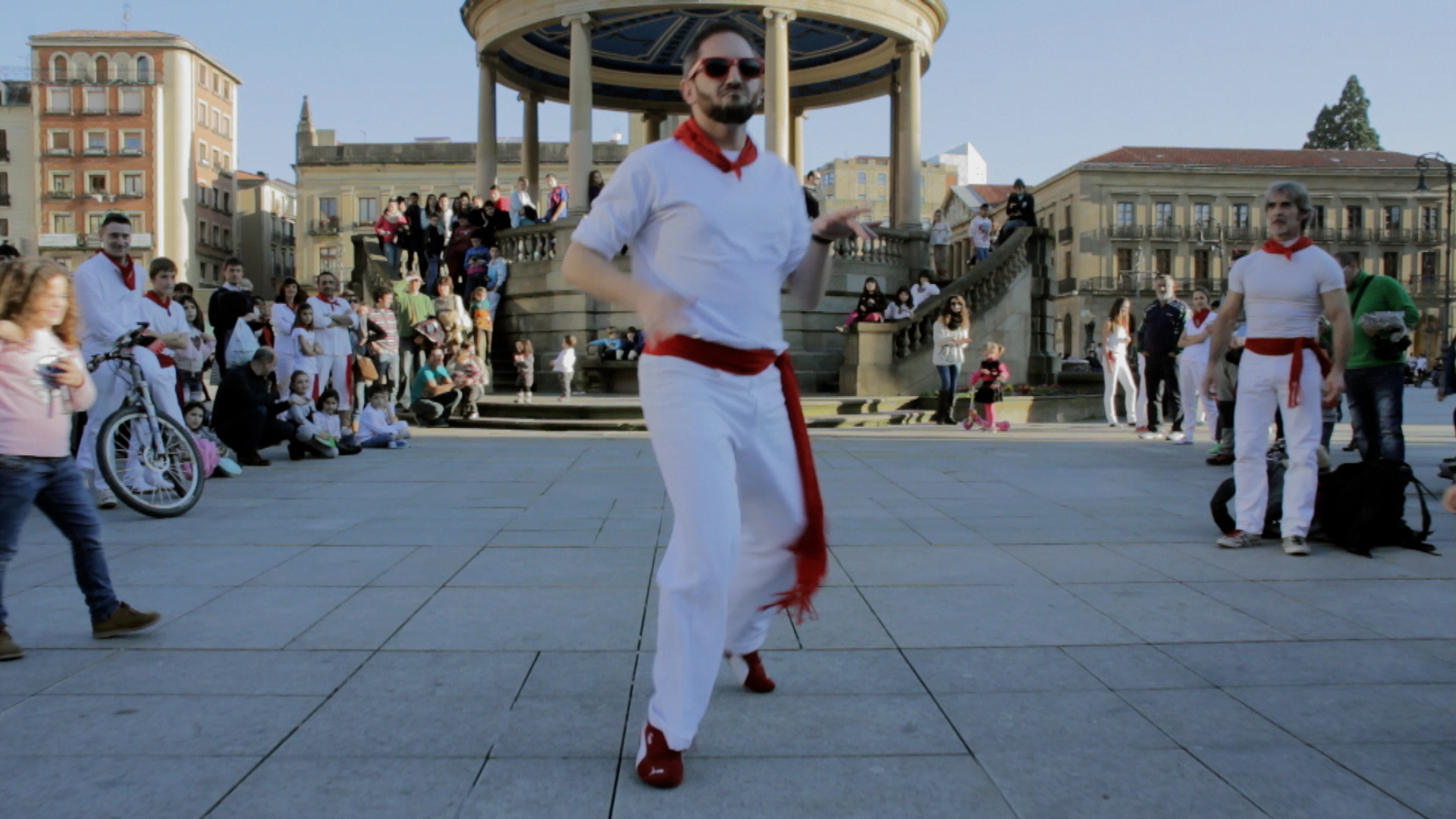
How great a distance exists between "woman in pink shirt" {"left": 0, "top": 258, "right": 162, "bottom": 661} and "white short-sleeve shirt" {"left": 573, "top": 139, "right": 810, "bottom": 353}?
2.60 metres

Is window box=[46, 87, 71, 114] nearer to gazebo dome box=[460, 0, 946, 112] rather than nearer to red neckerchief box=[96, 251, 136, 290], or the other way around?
gazebo dome box=[460, 0, 946, 112]

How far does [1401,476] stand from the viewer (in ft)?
21.1

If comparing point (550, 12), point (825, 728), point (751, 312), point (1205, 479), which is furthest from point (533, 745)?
point (550, 12)

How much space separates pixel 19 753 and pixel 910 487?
7.07 meters

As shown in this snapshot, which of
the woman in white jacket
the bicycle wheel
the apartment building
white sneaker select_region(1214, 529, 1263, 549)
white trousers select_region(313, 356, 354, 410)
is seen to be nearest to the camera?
white sneaker select_region(1214, 529, 1263, 549)

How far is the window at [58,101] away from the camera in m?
81.5

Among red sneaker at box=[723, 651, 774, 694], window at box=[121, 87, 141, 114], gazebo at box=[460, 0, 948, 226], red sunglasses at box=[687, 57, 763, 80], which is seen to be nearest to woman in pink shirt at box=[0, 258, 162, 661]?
red sneaker at box=[723, 651, 774, 694]

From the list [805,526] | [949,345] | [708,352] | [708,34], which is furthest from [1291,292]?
[949,345]

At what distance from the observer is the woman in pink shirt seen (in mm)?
4305

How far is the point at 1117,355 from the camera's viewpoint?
15969mm

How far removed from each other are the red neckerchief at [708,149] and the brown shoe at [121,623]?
2829mm

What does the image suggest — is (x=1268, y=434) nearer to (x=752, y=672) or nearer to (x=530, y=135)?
(x=752, y=672)

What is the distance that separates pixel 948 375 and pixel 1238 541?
10610mm

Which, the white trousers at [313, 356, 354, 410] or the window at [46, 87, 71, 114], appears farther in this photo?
the window at [46, 87, 71, 114]
